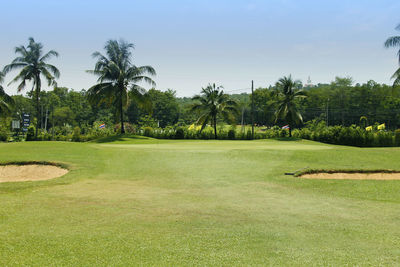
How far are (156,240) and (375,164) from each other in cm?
1558

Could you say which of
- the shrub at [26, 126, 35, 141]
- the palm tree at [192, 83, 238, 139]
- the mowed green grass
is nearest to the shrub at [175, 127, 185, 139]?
the palm tree at [192, 83, 238, 139]

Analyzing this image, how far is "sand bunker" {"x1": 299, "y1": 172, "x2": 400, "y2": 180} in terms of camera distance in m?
15.4

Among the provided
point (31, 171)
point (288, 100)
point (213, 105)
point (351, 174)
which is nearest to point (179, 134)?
point (213, 105)

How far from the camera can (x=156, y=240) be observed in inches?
246

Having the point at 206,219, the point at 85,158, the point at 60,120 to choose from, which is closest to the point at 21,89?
the point at 85,158

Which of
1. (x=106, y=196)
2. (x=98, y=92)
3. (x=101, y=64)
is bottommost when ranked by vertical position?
(x=106, y=196)

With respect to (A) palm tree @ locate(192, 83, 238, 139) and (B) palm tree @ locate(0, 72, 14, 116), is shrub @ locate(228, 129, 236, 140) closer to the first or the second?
(A) palm tree @ locate(192, 83, 238, 139)

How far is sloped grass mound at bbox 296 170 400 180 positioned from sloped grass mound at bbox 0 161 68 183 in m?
12.1

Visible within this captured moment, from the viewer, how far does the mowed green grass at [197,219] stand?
555 cm

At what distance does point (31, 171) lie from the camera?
56.4 ft

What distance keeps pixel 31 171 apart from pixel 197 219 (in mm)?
12960

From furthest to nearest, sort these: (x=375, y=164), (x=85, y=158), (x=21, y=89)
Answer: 1. (x=21, y=89)
2. (x=85, y=158)
3. (x=375, y=164)

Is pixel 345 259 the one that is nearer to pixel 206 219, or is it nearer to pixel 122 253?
pixel 206 219

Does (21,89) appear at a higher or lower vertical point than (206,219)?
higher
